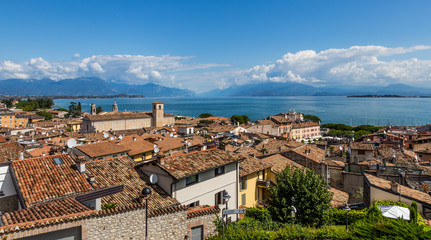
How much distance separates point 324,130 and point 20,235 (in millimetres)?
97514

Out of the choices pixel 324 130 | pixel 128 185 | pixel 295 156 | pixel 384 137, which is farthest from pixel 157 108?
pixel 128 185

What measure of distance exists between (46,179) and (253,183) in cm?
1054

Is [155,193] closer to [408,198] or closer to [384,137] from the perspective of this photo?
[408,198]

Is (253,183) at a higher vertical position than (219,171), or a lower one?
lower

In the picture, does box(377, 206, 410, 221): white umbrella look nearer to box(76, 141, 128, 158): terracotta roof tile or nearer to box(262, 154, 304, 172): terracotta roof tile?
box(262, 154, 304, 172): terracotta roof tile

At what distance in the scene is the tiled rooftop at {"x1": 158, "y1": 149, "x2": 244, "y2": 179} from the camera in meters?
12.0

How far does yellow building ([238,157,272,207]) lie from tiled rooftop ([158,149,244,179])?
1.71 metres

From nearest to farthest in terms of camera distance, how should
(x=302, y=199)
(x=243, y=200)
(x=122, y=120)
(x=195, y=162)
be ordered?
(x=302, y=199)
(x=195, y=162)
(x=243, y=200)
(x=122, y=120)

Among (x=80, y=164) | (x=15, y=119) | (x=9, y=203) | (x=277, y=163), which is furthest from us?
(x=15, y=119)

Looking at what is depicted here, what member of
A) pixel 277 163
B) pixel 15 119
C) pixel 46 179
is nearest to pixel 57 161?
pixel 46 179

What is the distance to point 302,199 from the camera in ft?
40.2

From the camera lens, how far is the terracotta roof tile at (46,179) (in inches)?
353

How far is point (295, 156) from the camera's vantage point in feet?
73.0

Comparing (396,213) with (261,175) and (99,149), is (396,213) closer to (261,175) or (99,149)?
(261,175)
